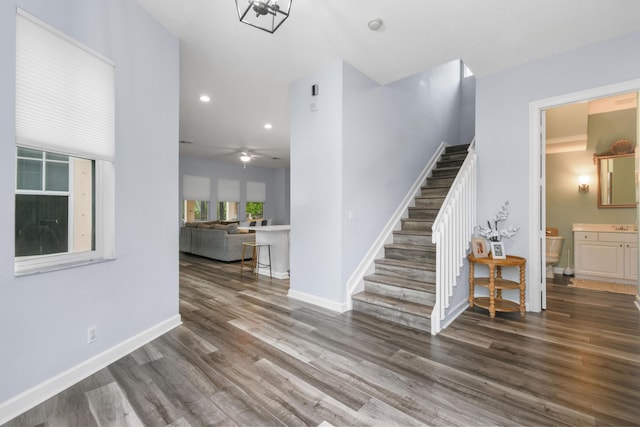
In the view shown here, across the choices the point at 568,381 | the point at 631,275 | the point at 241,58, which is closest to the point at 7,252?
the point at 241,58

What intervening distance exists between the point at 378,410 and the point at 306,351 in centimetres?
86

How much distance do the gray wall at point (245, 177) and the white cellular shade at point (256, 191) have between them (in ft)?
0.51

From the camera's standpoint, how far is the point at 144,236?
2545 millimetres

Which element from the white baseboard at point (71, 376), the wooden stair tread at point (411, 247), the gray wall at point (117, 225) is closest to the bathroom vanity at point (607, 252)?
the wooden stair tread at point (411, 247)

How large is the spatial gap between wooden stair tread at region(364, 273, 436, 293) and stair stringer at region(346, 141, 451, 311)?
12cm

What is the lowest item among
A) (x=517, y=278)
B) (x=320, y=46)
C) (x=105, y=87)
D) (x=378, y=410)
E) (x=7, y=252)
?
(x=378, y=410)

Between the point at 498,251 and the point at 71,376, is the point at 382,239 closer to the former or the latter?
the point at 498,251

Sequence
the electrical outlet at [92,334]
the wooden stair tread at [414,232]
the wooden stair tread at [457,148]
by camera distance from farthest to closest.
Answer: the wooden stair tread at [457,148]
the wooden stair tread at [414,232]
the electrical outlet at [92,334]

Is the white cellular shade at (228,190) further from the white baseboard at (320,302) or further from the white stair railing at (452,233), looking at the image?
the white stair railing at (452,233)

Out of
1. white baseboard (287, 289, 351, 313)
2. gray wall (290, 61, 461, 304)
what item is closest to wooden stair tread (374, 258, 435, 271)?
gray wall (290, 61, 461, 304)

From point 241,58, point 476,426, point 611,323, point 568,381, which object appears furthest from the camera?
point 241,58

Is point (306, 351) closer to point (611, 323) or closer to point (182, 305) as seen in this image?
point (182, 305)

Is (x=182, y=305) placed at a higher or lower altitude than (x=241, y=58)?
lower

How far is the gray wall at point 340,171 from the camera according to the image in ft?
11.3
